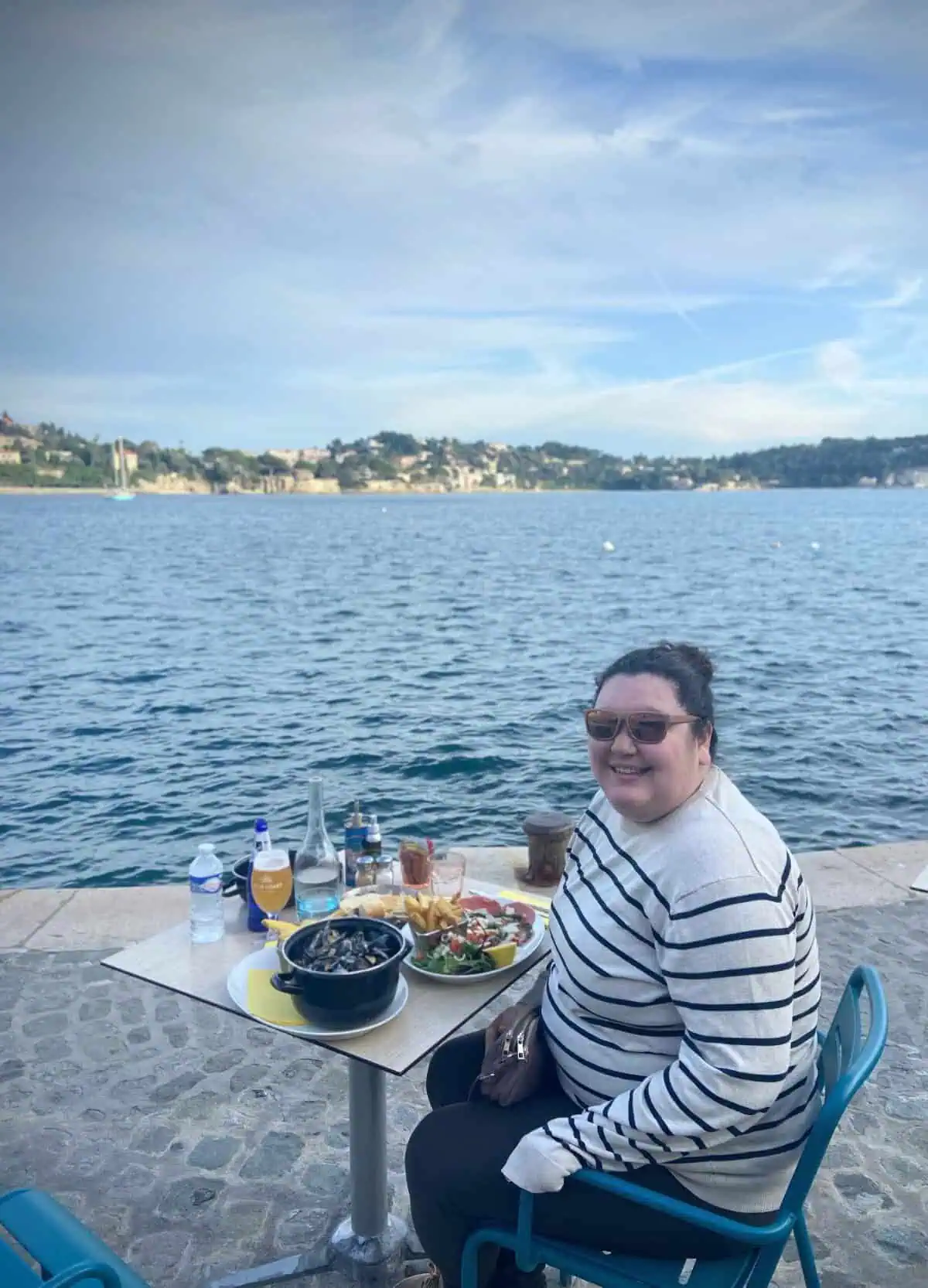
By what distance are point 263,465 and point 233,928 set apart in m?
168

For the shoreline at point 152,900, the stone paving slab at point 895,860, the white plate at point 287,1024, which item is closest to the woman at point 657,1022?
the white plate at point 287,1024

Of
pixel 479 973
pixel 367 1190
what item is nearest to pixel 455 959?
pixel 479 973

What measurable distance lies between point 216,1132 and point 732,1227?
2.30 metres

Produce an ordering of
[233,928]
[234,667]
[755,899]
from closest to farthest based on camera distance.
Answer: [755,899]
[233,928]
[234,667]

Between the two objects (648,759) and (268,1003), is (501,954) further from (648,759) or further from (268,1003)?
A: (648,759)

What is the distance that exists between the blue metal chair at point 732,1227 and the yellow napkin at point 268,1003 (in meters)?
0.63

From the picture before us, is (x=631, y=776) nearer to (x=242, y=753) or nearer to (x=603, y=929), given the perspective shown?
(x=603, y=929)

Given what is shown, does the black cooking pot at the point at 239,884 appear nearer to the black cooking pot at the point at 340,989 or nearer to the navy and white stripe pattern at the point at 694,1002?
the black cooking pot at the point at 340,989

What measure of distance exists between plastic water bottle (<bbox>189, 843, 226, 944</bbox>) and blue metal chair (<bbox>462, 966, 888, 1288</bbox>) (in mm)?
1089

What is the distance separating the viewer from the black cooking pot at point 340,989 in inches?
91.0

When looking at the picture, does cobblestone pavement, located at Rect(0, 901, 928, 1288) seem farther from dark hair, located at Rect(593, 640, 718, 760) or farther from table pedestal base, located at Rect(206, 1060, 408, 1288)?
dark hair, located at Rect(593, 640, 718, 760)

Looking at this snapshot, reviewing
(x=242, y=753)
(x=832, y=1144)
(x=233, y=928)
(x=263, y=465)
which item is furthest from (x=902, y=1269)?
(x=263, y=465)

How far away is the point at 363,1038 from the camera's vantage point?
7.80 ft

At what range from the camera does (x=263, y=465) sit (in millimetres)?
165250
